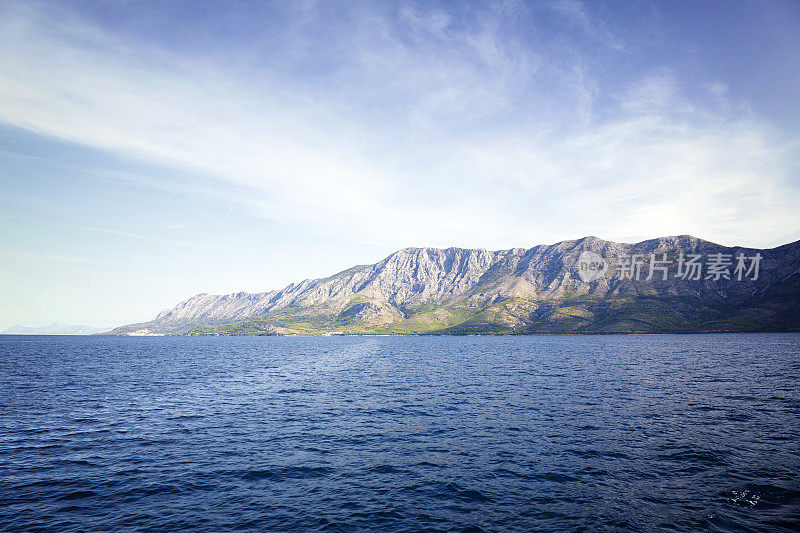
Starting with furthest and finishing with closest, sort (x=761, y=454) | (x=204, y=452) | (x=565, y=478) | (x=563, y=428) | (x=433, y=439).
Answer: (x=563, y=428)
(x=433, y=439)
(x=204, y=452)
(x=761, y=454)
(x=565, y=478)

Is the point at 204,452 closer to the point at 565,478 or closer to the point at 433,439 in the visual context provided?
the point at 433,439

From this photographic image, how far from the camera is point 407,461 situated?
117 ft

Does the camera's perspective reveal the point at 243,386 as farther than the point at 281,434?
Yes

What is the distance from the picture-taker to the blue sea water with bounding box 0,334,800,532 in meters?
25.1

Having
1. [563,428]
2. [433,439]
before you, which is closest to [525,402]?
[563,428]

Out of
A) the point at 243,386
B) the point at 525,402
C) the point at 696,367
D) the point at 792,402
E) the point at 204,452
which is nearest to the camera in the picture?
the point at 204,452

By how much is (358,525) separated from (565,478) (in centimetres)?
1903

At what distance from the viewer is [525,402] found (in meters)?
61.7

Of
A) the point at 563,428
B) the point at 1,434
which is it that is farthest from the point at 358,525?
the point at 1,434

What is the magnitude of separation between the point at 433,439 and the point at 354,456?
1043 cm

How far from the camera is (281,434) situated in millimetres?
45188

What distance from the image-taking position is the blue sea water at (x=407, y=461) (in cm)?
2512

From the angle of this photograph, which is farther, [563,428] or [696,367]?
[696,367]

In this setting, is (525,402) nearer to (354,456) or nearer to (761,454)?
(761,454)
